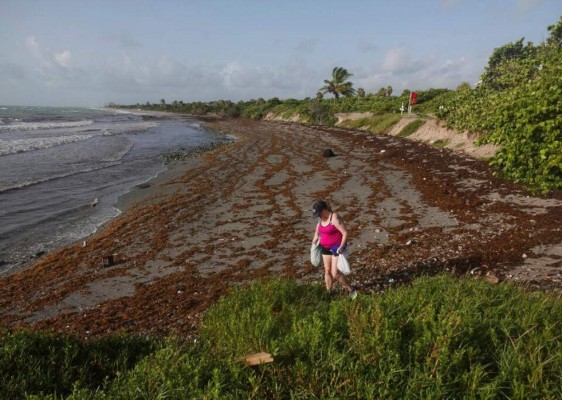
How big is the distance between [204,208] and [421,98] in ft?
155

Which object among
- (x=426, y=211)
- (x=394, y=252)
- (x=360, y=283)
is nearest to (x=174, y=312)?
(x=360, y=283)

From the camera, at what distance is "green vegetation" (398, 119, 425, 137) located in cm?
3762

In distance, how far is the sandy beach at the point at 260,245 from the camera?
27.0 ft

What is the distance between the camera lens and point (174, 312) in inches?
306

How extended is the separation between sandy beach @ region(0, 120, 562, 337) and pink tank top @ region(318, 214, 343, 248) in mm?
1432

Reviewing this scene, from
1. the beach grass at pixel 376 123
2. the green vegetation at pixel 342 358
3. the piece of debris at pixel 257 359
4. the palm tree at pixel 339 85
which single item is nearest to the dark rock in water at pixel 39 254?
the green vegetation at pixel 342 358

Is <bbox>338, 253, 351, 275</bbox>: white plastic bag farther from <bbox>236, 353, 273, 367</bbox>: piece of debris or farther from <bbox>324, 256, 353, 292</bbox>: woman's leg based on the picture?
<bbox>236, 353, 273, 367</bbox>: piece of debris

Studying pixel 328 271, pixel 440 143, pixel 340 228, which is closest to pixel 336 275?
pixel 328 271

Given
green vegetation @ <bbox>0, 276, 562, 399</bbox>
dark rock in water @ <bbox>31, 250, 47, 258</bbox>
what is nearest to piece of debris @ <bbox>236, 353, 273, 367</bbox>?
green vegetation @ <bbox>0, 276, 562, 399</bbox>

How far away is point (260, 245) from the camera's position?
1149cm

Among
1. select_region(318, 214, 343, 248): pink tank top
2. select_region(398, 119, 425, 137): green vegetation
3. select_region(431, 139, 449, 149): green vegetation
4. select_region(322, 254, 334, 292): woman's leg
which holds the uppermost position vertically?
select_region(398, 119, 425, 137): green vegetation

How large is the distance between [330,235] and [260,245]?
427 cm

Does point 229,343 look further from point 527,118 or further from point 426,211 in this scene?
point 426,211

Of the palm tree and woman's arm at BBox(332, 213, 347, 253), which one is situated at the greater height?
the palm tree
